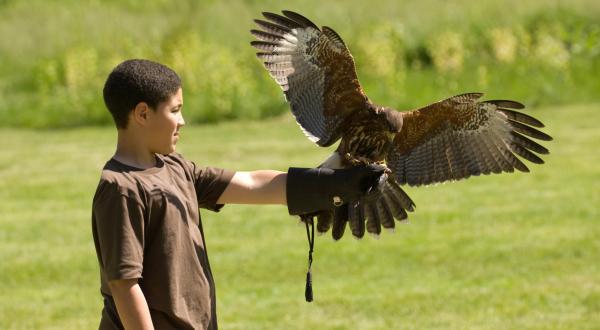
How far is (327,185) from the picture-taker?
348cm

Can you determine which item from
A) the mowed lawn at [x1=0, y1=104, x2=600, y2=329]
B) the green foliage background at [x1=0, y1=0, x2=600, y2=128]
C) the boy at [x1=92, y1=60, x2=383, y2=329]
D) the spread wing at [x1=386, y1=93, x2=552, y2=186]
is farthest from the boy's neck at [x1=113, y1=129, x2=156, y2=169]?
the green foliage background at [x1=0, y1=0, x2=600, y2=128]

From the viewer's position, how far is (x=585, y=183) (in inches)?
389

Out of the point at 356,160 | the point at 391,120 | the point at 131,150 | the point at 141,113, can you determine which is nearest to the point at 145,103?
the point at 141,113

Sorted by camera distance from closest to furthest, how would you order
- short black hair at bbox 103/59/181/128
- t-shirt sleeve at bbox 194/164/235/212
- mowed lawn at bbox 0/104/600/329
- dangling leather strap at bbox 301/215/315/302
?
short black hair at bbox 103/59/181/128
t-shirt sleeve at bbox 194/164/235/212
dangling leather strap at bbox 301/215/315/302
mowed lawn at bbox 0/104/600/329

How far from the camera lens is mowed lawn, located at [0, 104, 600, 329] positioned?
6352 millimetres

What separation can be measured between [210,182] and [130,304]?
2.03 feet

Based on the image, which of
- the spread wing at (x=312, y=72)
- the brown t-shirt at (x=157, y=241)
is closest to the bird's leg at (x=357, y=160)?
the spread wing at (x=312, y=72)

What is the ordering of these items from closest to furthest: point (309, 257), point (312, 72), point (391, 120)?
point (309, 257)
point (391, 120)
point (312, 72)

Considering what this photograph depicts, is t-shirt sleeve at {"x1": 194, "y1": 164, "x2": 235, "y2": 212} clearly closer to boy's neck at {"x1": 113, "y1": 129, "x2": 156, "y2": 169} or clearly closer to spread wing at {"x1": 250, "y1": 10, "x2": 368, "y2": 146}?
boy's neck at {"x1": 113, "y1": 129, "x2": 156, "y2": 169}

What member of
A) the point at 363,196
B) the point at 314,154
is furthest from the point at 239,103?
the point at 363,196

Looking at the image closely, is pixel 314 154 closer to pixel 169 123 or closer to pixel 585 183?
pixel 585 183

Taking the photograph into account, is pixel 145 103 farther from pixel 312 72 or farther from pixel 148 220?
pixel 312 72

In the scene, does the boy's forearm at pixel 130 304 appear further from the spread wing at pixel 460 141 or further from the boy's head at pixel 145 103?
the spread wing at pixel 460 141

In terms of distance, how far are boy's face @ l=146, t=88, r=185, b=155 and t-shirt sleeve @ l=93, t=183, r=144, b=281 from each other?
204 mm
